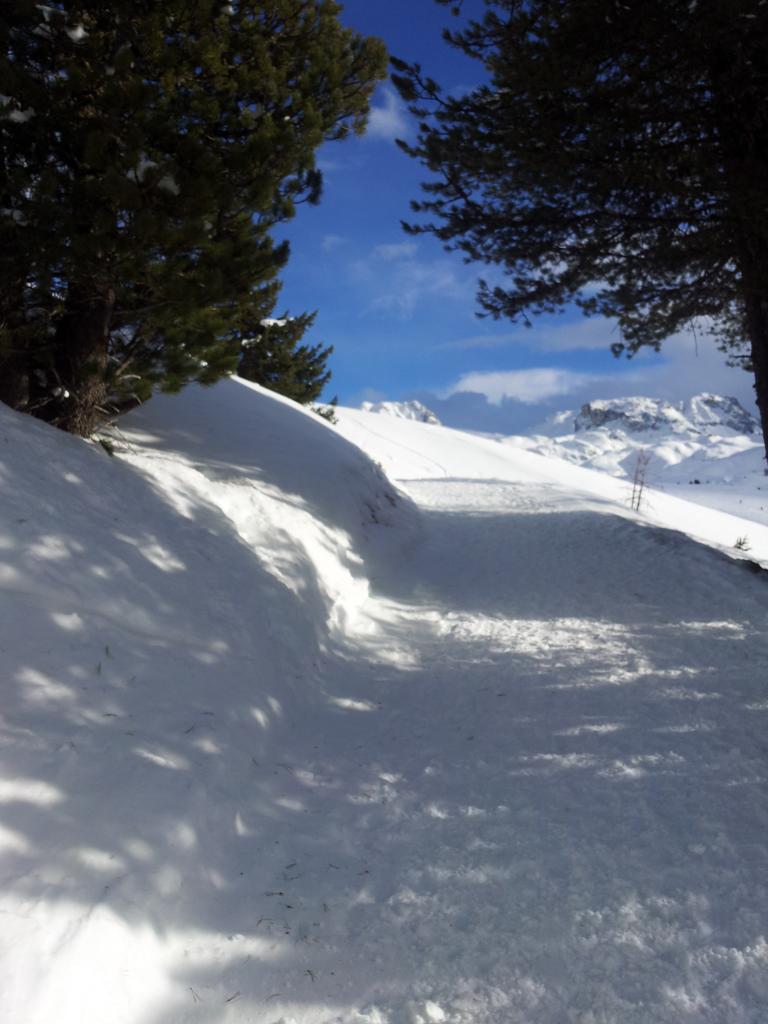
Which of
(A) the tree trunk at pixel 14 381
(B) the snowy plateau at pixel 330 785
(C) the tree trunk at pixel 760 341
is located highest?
(C) the tree trunk at pixel 760 341

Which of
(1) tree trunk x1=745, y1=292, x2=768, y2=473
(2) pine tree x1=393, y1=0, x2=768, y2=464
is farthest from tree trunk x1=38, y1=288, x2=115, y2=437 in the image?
(1) tree trunk x1=745, y1=292, x2=768, y2=473

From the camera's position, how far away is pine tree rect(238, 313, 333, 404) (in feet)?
67.5

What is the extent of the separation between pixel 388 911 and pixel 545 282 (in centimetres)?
796

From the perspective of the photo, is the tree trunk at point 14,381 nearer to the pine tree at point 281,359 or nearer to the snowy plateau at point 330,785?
the snowy plateau at point 330,785

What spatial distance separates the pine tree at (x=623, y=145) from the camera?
5.90m

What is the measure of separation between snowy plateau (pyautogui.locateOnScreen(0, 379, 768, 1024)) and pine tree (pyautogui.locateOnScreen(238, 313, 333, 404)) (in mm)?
14254

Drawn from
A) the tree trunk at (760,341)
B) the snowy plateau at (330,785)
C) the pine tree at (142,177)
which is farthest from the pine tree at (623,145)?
the snowy plateau at (330,785)

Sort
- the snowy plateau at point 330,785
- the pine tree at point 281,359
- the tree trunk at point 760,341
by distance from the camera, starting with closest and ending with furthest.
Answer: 1. the snowy plateau at point 330,785
2. the tree trunk at point 760,341
3. the pine tree at point 281,359

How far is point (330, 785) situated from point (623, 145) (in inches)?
287

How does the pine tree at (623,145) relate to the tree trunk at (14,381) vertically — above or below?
above

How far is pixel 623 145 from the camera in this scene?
6.53m

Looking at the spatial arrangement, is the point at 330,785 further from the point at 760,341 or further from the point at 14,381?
the point at 760,341

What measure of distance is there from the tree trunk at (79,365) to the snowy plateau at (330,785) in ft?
2.28

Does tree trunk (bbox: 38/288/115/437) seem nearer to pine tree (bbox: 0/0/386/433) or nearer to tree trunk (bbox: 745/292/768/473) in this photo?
pine tree (bbox: 0/0/386/433)
